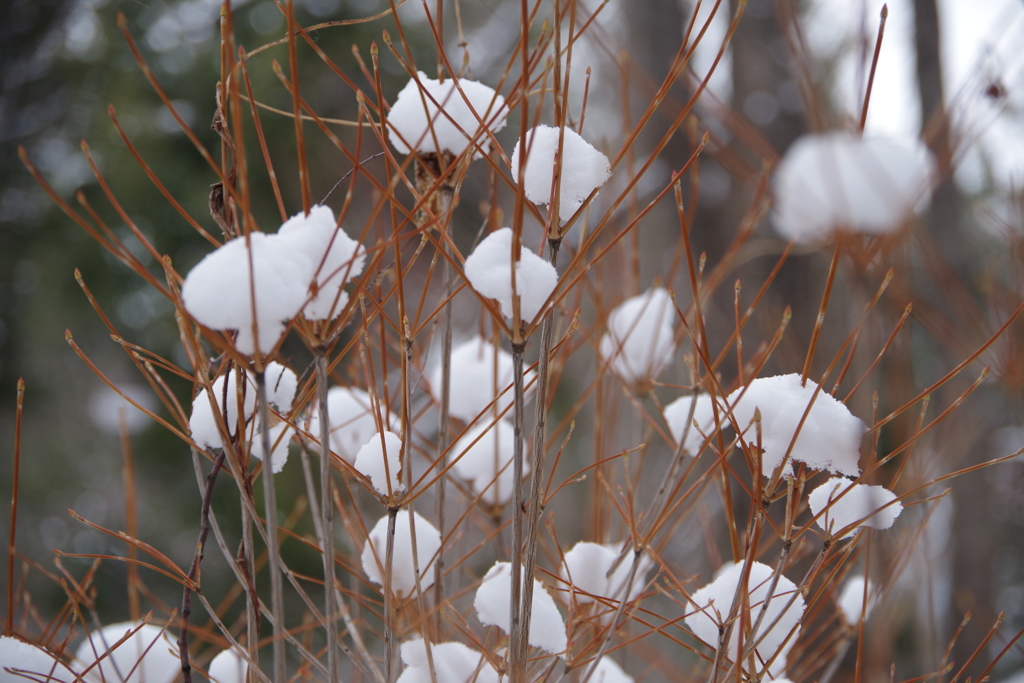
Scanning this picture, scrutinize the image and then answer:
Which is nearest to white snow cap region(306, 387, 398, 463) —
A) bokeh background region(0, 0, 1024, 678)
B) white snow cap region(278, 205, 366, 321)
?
white snow cap region(278, 205, 366, 321)

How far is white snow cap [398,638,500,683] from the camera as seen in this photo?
1.72 feet

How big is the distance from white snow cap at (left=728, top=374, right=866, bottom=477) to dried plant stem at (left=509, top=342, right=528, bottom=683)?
16 centimetres

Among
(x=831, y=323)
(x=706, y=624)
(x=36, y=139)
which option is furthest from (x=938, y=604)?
Answer: (x=36, y=139)

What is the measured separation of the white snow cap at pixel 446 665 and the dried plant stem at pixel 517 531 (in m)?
0.09

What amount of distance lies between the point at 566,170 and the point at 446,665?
1.36 ft

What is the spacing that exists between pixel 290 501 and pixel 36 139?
1.65 m

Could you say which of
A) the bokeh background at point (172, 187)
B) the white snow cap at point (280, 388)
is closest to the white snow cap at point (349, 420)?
the white snow cap at point (280, 388)

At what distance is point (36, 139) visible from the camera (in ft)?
7.73

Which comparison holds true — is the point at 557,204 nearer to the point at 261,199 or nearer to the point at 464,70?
the point at 464,70

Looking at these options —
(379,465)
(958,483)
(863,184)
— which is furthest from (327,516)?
(958,483)

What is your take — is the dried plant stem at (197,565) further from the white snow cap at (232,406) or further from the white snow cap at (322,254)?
the white snow cap at (322,254)

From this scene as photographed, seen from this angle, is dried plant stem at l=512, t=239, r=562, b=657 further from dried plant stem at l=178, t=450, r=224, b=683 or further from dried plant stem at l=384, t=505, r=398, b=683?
dried plant stem at l=178, t=450, r=224, b=683

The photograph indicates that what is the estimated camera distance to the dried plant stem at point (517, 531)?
0.41 meters

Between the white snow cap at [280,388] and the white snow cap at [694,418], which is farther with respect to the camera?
the white snow cap at [694,418]
